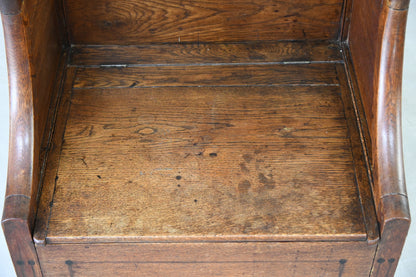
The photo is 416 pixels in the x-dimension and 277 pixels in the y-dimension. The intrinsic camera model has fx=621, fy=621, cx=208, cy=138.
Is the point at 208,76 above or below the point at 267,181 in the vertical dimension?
above

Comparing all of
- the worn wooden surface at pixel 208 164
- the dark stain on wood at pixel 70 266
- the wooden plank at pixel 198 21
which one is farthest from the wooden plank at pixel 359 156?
the dark stain on wood at pixel 70 266

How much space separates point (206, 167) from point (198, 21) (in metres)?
0.50

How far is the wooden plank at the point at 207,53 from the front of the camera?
1847 millimetres

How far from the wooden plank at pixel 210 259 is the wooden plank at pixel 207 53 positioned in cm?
60

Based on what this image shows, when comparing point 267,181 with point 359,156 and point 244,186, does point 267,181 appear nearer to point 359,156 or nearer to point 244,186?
point 244,186

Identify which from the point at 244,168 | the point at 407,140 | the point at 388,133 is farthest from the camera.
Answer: the point at 407,140

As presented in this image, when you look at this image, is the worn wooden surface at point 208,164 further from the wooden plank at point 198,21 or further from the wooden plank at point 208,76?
the wooden plank at point 198,21

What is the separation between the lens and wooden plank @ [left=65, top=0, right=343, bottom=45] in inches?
71.8

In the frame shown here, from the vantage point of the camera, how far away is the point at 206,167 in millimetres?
1594

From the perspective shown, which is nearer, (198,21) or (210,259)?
(210,259)

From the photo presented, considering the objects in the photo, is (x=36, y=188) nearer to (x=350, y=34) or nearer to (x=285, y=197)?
(x=285, y=197)

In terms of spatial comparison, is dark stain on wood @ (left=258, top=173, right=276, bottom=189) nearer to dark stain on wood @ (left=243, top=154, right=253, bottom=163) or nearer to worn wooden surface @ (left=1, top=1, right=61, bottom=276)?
dark stain on wood @ (left=243, top=154, right=253, bottom=163)

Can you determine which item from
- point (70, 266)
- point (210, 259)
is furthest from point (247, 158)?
point (70, 266)

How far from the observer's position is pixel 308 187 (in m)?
1.54
